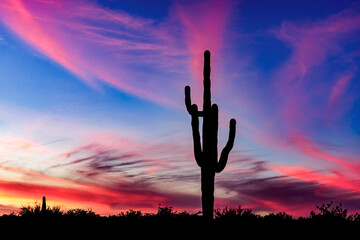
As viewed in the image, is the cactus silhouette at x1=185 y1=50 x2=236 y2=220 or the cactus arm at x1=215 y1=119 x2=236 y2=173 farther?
the cactus arm at x1=215 y1=119 x2=236 y2=173

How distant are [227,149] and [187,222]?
9.51ft

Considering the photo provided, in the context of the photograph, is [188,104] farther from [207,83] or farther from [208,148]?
[208,148]

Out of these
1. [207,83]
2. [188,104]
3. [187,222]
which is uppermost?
[207,83]

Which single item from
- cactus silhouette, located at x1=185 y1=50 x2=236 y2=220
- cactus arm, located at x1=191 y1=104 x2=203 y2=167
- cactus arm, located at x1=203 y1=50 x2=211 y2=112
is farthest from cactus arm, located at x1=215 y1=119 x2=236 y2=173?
cactus arm, located at x1=203 y1=50 x2=211 y2=112

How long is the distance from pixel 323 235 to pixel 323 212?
3262 mm

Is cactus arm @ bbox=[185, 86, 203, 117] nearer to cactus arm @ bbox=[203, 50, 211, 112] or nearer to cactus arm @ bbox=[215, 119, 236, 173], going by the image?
cactus arm @ bbox=[203, 50, 211, 112]

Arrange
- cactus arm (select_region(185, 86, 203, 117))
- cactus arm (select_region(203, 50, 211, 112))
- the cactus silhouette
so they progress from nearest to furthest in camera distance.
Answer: the cactus silhouette → cactus arm (select_region(185, 86, 203, 117)) → cactus arm (select_region(203, 50, 211, 112))

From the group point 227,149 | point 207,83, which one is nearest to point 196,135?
point 227,149

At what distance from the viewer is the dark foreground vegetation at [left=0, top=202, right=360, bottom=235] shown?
15.2 meters

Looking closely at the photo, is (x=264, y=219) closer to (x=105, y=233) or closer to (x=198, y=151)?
(x=198, y=151)

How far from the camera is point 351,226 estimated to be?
1650cm

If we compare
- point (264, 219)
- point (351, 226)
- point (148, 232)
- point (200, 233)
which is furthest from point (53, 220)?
point (351, 226)

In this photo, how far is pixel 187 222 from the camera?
1577 centimetres

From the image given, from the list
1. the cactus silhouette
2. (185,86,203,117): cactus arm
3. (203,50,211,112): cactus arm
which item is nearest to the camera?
the cactus silhouette
